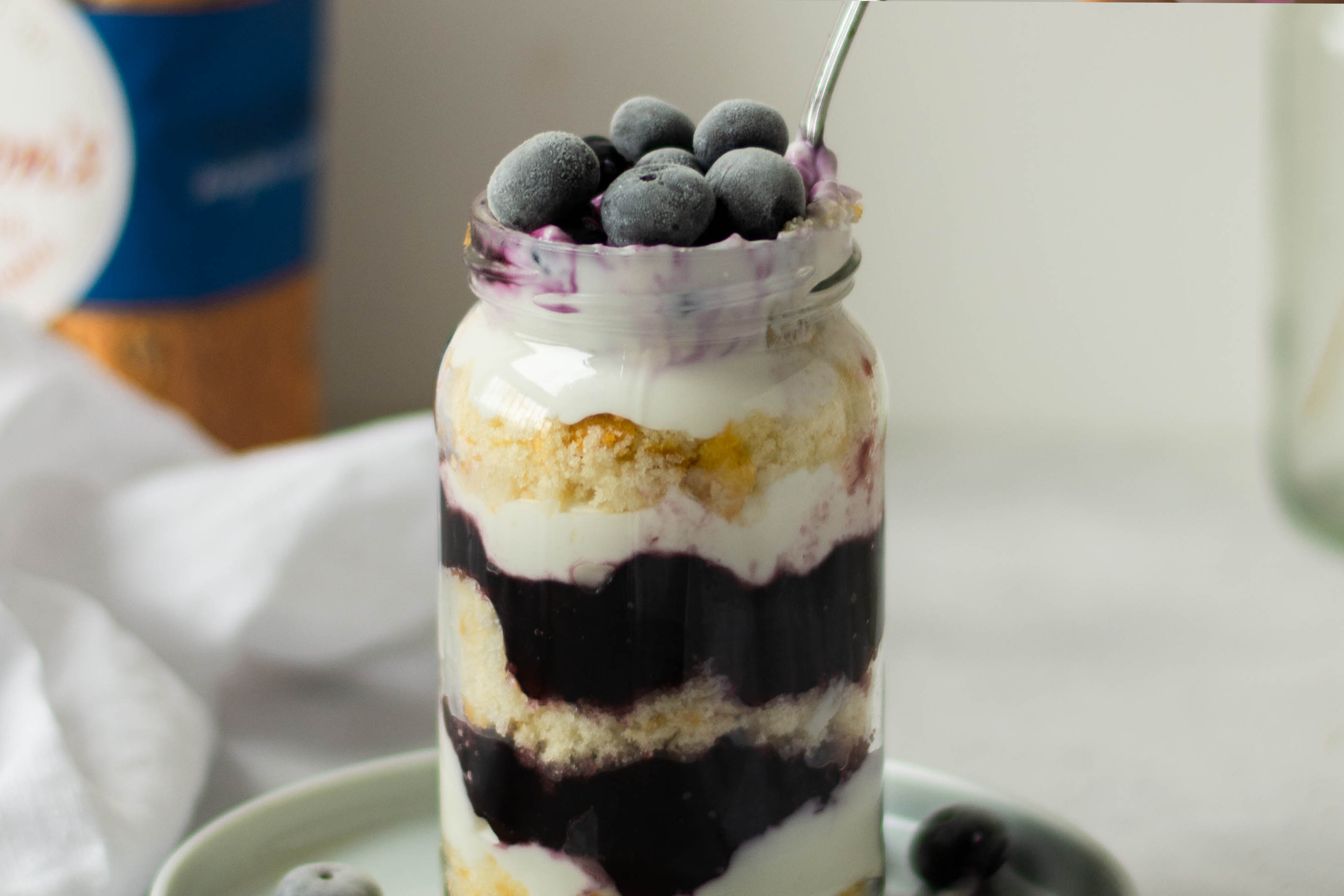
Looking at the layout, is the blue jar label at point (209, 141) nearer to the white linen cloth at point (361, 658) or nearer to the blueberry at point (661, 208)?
the white linen cloth at point (361, 658)

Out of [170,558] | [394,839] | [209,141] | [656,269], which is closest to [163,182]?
[209,141]

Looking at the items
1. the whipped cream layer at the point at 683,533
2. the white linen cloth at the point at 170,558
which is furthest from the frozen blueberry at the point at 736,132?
the white linen cloth at the point at 170,558

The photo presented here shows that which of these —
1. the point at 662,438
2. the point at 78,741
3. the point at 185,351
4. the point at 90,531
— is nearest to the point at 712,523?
the point at 662,438

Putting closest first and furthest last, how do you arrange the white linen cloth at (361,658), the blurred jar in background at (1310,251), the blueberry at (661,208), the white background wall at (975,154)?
1. the blueberry at (661,208)
2. the white linen cloth at (361,658)
3. the blurred jar in background at (1310,251)
4. the white background wall at (975,154)

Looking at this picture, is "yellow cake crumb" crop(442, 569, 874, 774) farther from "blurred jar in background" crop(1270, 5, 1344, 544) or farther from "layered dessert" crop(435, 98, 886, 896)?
"blurred jar in background" crop(1270, 5, 1344, 544)

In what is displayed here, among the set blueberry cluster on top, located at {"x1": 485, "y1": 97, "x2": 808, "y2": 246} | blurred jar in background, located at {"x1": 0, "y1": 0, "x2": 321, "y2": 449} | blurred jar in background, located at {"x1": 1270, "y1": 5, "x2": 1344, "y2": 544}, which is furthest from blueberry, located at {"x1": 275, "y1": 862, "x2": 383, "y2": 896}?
blurred jar in background, located at {"x1": 1270, "y1": 5, "x2": 1344, "y2": 544}

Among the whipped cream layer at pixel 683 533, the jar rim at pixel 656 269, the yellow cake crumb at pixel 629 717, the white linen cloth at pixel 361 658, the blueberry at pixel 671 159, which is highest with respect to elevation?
the blueberry at pixel 671 159
